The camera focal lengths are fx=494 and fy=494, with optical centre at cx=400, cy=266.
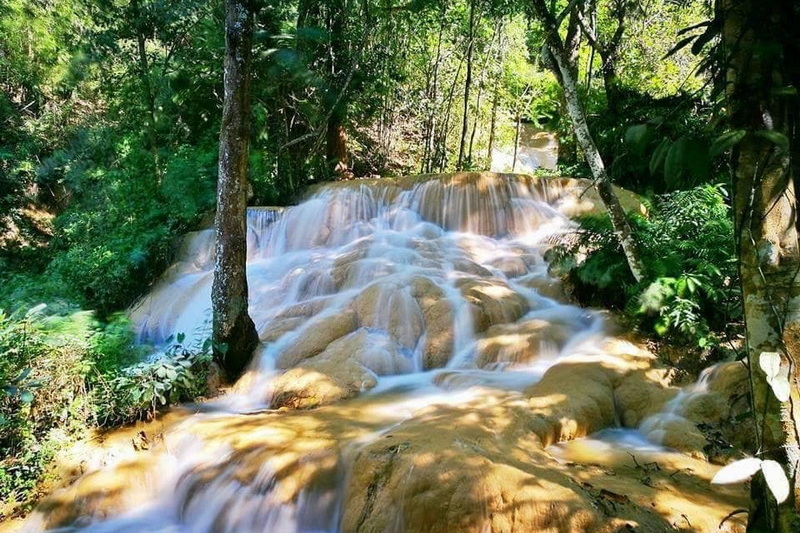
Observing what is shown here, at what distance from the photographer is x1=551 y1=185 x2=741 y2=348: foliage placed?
19.4ft

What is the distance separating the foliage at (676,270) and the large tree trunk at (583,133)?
0.36m

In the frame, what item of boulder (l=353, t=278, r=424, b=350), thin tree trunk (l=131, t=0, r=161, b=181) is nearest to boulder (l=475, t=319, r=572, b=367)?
boulder (l=353, t=278, r=424, b=350)

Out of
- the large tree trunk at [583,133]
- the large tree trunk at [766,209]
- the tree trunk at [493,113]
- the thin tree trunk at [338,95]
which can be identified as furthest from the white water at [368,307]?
the tree trunk at [493,113]

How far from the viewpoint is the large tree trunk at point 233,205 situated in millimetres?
5961

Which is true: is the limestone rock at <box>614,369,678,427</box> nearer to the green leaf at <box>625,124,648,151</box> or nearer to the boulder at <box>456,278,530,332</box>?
the boulder at <box>456,278,530,332</box>

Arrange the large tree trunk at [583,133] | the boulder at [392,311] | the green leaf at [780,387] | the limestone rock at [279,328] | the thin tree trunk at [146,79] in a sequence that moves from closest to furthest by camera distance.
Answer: the green leaf at [780,387] < the large tree trunk at [583,133] < the boulder at [392,311] < the limestone rock at [279,328] < the thin tree trunk at [146,79]

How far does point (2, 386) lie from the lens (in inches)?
177

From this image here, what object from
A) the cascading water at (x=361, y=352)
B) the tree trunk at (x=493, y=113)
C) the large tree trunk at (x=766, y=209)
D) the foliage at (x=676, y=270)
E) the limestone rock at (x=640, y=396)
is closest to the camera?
the large tree trunk at (x=766, y=209)

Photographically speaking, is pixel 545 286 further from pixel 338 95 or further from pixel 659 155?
pixel 338 95

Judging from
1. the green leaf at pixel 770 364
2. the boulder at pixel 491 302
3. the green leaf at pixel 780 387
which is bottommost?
the boulder at pixel 491 302

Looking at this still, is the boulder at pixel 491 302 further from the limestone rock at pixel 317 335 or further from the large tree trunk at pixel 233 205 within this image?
the large tree trunk at pixel 233 205

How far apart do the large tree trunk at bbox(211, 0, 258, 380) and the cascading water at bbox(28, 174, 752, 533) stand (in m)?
0.45

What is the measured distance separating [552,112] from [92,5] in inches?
725

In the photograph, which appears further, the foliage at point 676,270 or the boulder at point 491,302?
the boulder at point 491,302
